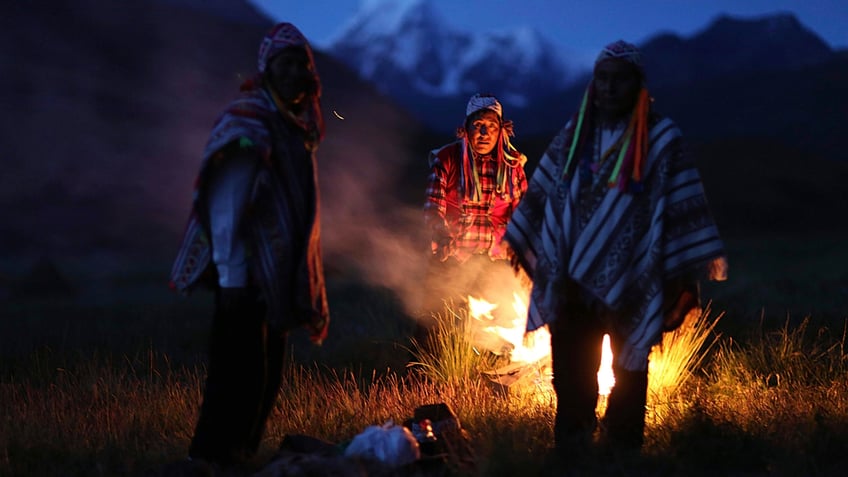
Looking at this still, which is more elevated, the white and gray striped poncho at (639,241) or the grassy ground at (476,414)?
the white and gray striped poncho at (639,241)

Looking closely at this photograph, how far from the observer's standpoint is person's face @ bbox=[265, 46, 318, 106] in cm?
506

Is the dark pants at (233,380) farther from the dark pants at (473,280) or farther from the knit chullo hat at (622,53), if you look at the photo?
the dark pants at (473,280)

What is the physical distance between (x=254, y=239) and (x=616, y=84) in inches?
76.2

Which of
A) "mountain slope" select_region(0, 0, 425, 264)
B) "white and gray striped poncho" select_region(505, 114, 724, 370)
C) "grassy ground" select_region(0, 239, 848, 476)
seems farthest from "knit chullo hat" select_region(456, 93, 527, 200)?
"mountain slope" select_region(0, 0, 425, 264)

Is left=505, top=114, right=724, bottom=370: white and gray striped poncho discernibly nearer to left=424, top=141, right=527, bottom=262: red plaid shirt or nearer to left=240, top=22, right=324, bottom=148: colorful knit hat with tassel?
left=240, top=22, right=324, bottom=148: colorful knit hat with tassel

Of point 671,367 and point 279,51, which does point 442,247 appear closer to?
point 671,367

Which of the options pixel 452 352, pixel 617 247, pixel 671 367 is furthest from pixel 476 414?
pixel 617 247

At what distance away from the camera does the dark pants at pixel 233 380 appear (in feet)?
16.5

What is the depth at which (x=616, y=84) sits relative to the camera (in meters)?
5.26

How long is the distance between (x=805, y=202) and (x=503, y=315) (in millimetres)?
70100

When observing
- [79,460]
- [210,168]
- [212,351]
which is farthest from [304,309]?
[79,460]

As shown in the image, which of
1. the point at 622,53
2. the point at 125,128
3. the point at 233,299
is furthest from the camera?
the point at 125,128

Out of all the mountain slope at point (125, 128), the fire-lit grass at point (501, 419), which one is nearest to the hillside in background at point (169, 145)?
the mountain slope at point (125, 128)

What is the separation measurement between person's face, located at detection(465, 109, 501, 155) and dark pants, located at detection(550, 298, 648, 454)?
301 centimetres
